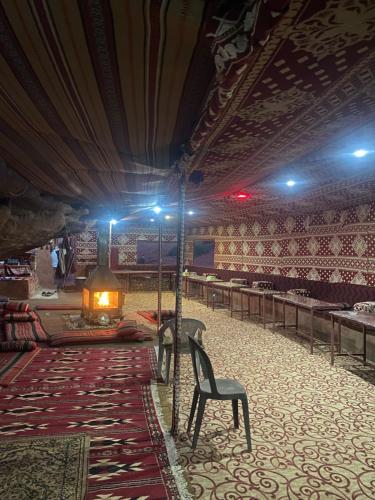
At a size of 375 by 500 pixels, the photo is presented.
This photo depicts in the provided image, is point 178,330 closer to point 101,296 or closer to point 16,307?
point 101,296

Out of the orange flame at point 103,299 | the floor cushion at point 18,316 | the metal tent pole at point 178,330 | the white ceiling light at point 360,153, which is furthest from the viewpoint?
the orange flame at point 103,299

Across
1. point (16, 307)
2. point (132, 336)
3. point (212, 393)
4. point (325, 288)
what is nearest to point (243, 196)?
point (325, 288)

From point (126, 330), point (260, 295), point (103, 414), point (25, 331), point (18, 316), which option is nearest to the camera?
point (103, 414)

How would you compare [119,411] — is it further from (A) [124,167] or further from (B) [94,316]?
(B) [94,316]

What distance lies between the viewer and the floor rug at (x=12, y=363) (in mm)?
4568

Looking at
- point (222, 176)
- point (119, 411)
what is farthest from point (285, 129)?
point (119, 411)

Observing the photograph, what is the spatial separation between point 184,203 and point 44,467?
256cm

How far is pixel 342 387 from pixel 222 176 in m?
3.29

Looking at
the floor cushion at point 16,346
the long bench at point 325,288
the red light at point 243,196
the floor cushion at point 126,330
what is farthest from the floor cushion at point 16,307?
the long bench at point 325,288

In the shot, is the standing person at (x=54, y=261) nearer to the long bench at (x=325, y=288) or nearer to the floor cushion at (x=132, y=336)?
the long bench at (x=325, y=288)

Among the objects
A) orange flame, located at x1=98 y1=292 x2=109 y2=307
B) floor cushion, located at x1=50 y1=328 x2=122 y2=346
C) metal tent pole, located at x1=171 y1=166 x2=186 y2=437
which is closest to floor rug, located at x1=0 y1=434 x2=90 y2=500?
metal tent pole, located at x1=171 y1=166 x2=186 y2=437

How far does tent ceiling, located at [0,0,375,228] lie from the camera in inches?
45.2

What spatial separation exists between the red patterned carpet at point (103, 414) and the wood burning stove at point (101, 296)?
2.28m

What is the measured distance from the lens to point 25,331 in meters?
6.68
